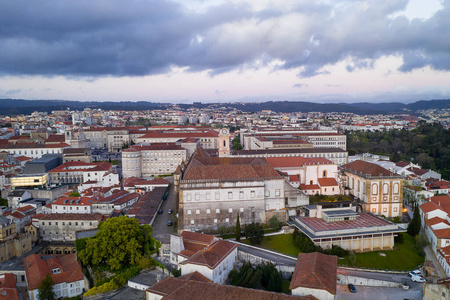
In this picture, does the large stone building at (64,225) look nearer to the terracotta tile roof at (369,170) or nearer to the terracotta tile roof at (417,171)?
the terracotta tile roof at (369,170)

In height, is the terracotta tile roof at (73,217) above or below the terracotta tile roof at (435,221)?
below

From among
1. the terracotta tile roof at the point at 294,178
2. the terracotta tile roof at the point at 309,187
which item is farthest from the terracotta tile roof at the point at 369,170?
the terracotta tile roof at the point at 294,178

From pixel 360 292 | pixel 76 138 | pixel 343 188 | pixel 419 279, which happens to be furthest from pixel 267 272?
pixel 76 138

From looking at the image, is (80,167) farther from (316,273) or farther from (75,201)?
(316,273)

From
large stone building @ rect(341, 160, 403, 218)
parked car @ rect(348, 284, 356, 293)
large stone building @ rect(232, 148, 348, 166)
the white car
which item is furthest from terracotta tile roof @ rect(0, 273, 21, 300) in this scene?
large stone building @ rect(341, 160, 403, 218)

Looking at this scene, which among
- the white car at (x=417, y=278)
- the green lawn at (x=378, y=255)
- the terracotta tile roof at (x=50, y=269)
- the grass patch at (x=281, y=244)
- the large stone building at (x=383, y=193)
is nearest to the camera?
the white car at (x=417, y=278)

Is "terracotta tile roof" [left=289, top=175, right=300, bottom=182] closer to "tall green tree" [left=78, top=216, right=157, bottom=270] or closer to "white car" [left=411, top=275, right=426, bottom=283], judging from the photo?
"white car" [left=411, top=275, right=426, bottom=283]

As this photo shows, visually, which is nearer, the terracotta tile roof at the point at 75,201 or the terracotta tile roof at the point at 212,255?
the terracotta tile roof at the point at 212,255
